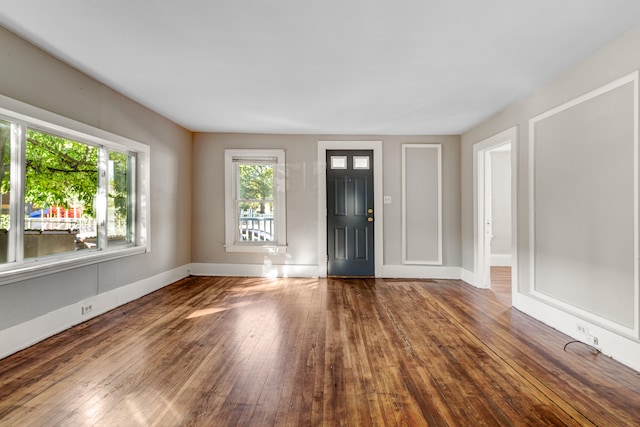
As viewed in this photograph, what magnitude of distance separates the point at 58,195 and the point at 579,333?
5065 millimetres

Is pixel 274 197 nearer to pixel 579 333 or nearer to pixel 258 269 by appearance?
pixel 258 269

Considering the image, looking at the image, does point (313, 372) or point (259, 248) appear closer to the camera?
point (313, 372)

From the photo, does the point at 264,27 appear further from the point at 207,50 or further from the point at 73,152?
the point at 73,152

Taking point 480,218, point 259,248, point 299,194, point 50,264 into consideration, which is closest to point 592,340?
point 480,218

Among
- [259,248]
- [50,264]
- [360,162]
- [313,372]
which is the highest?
[360,162]

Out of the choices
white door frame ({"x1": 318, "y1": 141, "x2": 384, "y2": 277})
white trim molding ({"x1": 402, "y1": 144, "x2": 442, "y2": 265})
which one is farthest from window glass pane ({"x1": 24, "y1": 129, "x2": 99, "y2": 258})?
white trim molding ({"x1": 402, "y1": 144, "x2": 442, "y2": 265})

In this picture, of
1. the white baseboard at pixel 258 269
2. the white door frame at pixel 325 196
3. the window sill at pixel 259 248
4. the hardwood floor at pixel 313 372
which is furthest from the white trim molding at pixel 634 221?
the window sill at pixel 259 248

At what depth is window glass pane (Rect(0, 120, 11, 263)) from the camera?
251 centimetres

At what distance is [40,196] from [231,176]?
2810 mm

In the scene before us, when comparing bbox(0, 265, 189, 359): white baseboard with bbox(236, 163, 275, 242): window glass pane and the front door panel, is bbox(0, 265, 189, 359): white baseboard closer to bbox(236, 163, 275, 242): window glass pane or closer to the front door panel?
bbox(236, 163, 275, 242): window glass pane

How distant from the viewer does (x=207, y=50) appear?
105 inches

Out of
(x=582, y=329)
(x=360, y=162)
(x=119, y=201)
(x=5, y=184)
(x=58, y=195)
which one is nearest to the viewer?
(x=5, y=184)

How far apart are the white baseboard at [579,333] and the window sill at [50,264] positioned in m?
4.73

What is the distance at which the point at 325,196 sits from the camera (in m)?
5.44
